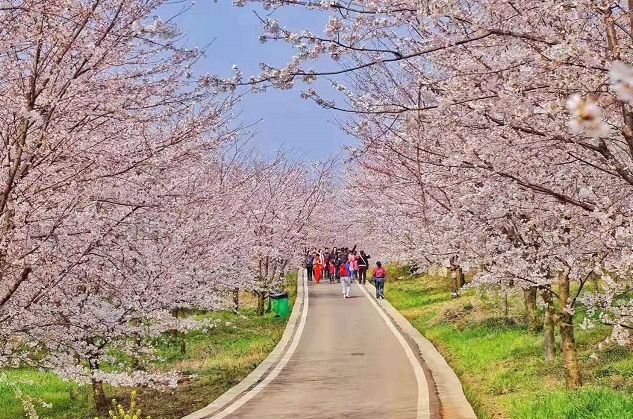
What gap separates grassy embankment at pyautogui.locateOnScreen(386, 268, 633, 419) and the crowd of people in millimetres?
6756

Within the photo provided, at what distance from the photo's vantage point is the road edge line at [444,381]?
9.77 metres

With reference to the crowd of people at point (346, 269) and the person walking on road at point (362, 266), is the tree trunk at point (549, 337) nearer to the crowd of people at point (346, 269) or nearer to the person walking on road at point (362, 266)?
the crowd of people at point (346, 269)

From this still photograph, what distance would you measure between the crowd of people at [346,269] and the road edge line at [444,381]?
969 centimetres

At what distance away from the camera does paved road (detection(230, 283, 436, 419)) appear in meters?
10.4

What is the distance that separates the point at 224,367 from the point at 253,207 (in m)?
17.1

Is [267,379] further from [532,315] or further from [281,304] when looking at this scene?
[281,304]

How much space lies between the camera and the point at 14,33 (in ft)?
20.1

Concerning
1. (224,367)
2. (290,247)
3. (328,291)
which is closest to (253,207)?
(290,247)

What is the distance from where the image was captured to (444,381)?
1223 cm

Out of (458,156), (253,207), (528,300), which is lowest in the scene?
(528,300)

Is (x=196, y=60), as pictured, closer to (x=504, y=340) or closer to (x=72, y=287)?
(x=72, y=287)

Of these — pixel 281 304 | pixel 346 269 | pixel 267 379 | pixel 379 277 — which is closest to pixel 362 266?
pixel 346 269

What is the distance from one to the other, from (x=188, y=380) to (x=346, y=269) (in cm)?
1624

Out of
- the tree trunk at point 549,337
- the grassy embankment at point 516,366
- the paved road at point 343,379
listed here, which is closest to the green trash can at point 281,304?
the paved road at point 343,379
